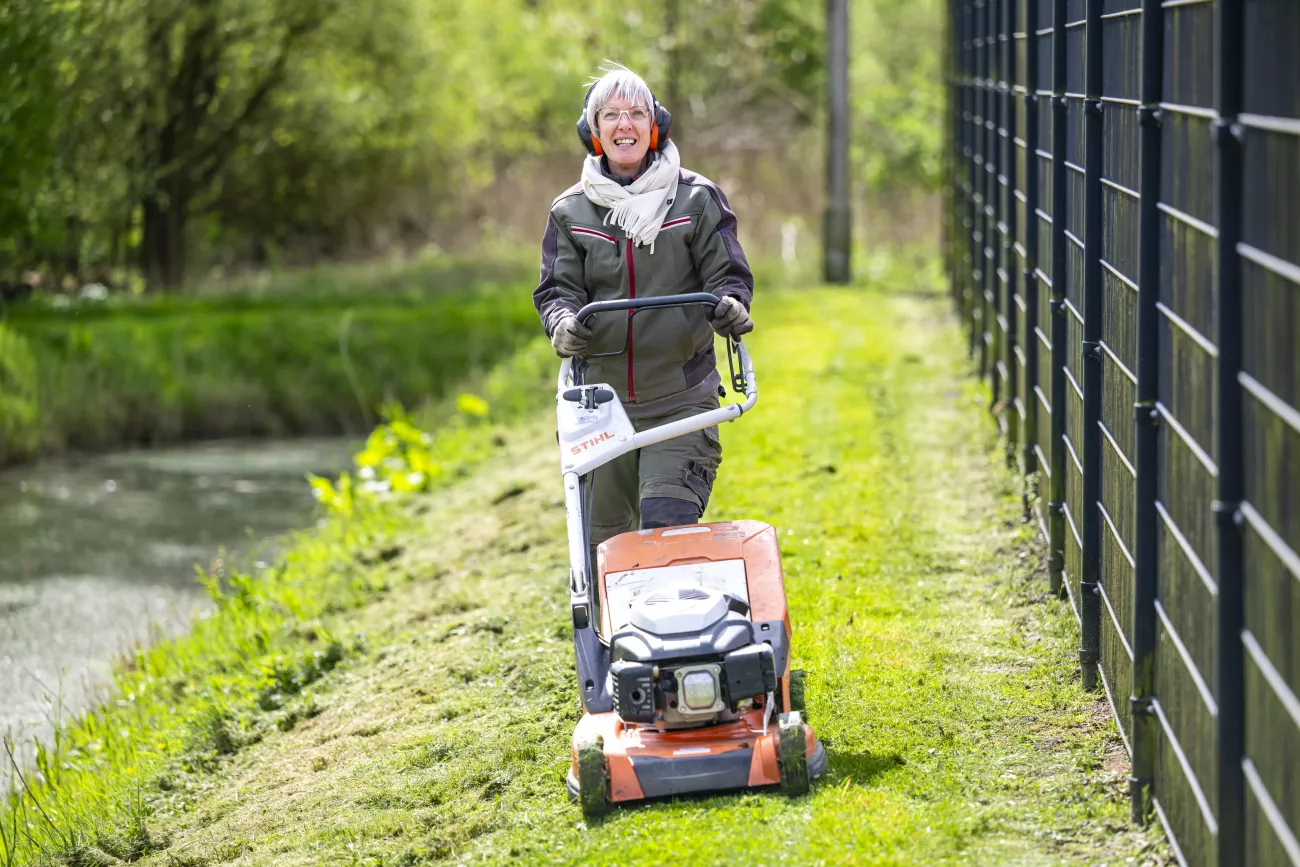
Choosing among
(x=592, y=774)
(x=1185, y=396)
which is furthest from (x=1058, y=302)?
(x=592, y=774)

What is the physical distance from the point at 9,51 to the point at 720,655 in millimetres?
10733

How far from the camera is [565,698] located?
5715 mm

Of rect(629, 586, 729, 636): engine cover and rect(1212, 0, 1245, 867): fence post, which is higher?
rect(1212, 0, 1245, 867): fence post

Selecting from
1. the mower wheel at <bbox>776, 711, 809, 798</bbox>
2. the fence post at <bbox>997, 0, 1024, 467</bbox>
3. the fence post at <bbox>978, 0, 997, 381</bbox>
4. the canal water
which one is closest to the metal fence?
the mower wheel at <bbox>776, 711, 809, 798</bbox>

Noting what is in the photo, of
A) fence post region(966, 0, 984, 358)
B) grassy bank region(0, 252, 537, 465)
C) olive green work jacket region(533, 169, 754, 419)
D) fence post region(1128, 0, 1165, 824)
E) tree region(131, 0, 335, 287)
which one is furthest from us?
tree region(131, 0, 335, 287)

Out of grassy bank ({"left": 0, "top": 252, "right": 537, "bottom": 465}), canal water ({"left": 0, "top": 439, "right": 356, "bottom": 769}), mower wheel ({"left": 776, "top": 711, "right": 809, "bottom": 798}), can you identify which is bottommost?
canal water ({"left": 0, "top": 439, "right": 356, "bottom": 769})

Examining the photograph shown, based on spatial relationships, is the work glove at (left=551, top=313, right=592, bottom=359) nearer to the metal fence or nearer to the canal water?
the metal fence

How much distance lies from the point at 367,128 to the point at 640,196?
16.8m

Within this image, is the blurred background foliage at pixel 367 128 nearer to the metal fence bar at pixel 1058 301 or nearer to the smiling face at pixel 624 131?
the metal fence bar at pixel 1058 301

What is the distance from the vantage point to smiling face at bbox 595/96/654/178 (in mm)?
4918

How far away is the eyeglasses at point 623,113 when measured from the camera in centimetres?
492

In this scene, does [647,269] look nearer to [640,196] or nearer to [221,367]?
[640,196]

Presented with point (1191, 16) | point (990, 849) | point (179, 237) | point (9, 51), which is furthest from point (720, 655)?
point (179, 237)

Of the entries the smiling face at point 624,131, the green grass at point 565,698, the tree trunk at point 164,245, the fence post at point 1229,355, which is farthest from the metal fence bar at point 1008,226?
the tree trunk at point 164,245
